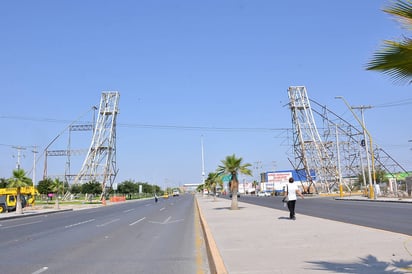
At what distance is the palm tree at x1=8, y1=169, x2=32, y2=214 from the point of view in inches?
1647

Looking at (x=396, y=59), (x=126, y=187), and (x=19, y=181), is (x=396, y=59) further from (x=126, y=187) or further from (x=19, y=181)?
(x=126, y=187)

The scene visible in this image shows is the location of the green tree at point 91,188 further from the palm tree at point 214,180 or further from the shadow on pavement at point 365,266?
the shadow on pavement at point 365,266

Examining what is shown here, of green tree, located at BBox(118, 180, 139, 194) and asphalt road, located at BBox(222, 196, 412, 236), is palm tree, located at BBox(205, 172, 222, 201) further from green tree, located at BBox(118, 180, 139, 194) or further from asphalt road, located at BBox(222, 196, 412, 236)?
green tree, located at BBox(118, 180, 139, 194)

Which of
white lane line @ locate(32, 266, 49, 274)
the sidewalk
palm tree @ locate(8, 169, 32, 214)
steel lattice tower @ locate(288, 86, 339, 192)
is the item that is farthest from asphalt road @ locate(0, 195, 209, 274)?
steel lattice tower @ locate(288, 86, 339, 192)

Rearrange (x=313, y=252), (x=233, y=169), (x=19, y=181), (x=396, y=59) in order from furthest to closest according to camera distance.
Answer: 1. (x=19, y=181)
2. (x=233, y=169)
3. (x=313, y=252)
4. (x=396, y=59)

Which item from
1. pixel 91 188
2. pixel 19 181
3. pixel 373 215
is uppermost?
pixel 91 188

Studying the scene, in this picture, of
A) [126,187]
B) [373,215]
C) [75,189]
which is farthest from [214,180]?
[126,187]

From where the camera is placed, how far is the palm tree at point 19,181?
41844 millimetres

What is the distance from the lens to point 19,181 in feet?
138

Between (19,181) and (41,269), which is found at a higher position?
(19,181)

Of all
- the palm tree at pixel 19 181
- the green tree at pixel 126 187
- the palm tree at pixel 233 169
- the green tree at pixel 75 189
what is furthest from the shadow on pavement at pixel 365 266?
the green tree at pixel 126 187

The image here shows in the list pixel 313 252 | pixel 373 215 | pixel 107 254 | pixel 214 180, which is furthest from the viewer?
pixel 214 180

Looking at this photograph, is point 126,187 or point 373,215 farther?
point 126,187

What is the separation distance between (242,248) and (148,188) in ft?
502
